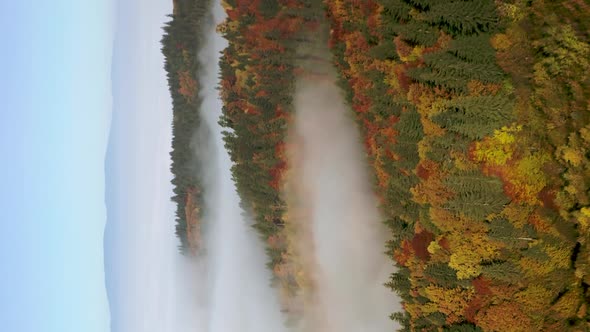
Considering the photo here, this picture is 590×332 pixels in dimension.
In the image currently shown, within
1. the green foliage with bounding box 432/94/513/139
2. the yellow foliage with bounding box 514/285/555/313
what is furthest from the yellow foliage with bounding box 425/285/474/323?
the green foliage with bounding box 432/94/513/139

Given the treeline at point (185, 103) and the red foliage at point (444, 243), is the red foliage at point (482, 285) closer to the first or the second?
the red foliage at point (444, 243)

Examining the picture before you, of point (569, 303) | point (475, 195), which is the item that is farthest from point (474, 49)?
point (569, 303)

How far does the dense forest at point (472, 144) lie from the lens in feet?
57.7

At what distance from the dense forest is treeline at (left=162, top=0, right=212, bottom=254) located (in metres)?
11.4

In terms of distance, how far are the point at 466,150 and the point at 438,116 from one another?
6.19ft

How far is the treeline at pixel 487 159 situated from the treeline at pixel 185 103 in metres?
19.1

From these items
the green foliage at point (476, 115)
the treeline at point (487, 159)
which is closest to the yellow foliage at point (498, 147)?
the treeline at point (487, 159)

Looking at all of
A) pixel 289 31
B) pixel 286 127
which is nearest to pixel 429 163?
pixel 286 127

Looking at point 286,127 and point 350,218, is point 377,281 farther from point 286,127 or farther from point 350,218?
point 286,127

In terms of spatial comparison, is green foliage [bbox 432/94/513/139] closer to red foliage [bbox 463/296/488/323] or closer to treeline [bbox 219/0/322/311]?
red foliage [bbox 463/296/488/323]

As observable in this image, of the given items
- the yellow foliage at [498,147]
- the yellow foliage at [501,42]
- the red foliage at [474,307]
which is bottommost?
the red foliage at [474,307]

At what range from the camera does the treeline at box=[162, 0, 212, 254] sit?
40031 millimetres

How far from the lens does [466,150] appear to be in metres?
20.1

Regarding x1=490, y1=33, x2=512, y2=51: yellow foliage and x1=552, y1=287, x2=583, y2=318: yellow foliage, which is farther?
x1=490, y1=33, x2=512, y2=51: yellow foliage
